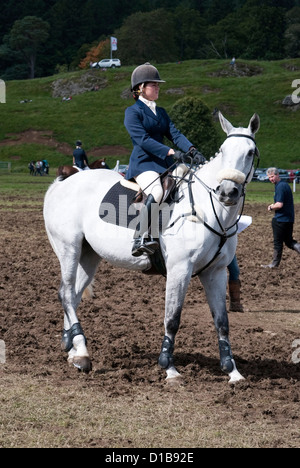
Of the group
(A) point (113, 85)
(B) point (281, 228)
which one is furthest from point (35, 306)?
(A) point (113, 85)

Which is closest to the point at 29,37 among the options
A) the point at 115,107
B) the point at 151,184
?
the point at 115,107

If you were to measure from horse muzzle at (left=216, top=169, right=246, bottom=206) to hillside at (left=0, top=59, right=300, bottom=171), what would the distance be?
55995 mm

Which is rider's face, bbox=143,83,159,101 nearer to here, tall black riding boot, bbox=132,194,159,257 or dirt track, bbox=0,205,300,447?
tall black riding boot, bbox=132,194,159,257

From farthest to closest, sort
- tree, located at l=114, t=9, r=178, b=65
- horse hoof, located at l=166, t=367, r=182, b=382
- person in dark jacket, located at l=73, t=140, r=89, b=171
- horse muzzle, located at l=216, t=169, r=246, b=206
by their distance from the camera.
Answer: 1. tree, located at l=114, t=9, r=178, b=65
2. person in dark jacket, located at l=73, t=140, r=89, b=171
3. horse hoof, located at l=166, t=367, r=182, b=382
4. horse muzzle, located at l=216, t=169, r=246, b=206

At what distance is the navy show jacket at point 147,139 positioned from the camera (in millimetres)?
7047

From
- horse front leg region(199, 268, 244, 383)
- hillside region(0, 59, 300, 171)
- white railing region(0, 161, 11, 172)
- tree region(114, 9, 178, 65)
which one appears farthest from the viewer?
tree region(114, 9, 178, 65)

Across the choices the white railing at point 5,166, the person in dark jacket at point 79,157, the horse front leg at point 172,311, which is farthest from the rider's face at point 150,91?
the white railing at point 5,166

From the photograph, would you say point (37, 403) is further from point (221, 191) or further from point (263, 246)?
point (263, 246)

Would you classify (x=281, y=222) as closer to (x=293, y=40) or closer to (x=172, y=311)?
(x=172, y=311)

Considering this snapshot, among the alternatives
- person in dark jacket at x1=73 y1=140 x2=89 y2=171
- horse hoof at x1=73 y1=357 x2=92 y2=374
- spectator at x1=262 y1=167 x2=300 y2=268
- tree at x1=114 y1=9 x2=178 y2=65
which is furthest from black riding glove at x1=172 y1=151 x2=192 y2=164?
tree at x1=114 y1=9 x2=178 y2=65

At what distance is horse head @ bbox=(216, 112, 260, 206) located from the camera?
6289mm

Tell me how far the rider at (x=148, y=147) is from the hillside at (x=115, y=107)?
54818 millimetres

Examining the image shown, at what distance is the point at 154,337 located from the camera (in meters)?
8.54

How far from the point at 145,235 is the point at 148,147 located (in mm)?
908
